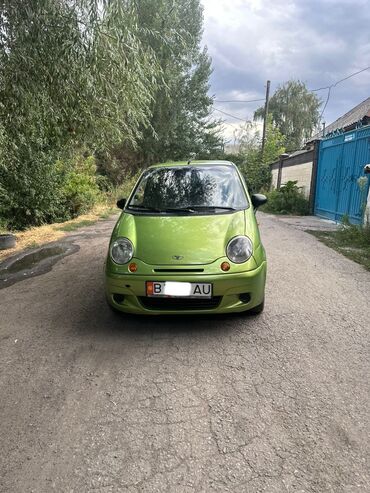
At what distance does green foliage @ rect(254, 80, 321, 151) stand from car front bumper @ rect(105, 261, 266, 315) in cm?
3940

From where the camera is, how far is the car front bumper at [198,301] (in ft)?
10.1

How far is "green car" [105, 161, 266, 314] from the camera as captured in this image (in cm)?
308

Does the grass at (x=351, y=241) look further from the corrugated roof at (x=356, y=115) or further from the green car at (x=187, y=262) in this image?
the corrugated roof at (x=356, y=115)

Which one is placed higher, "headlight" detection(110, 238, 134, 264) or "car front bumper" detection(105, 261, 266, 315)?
"headlight" detection(110, 238, 134, 264)

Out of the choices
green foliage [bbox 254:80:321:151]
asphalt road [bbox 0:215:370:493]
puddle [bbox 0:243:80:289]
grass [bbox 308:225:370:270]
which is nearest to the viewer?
asphalt road [bbox 0:215:370:493]

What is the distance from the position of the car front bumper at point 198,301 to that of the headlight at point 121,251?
0.49 feet

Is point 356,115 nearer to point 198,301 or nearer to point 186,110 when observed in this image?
point 186,110

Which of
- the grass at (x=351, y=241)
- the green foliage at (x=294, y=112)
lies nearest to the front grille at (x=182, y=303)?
the grass at (x=351, y=241)

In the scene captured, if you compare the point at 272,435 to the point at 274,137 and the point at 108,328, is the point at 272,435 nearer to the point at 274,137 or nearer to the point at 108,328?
the point at 108,328

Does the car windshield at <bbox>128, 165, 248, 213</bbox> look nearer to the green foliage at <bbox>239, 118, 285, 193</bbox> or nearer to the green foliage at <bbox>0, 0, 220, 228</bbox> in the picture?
the green foliage at <bbox>0, 0, 220, 228</bbox>

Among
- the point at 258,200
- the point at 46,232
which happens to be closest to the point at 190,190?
the point at 258,200

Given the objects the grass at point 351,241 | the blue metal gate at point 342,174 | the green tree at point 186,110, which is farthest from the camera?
the green tree at point 186,110

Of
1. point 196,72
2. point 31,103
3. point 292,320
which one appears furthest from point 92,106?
point 196,72

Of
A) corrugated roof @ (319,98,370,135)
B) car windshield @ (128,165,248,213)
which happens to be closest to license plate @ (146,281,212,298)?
car windshield @ (128,165,248,213)
